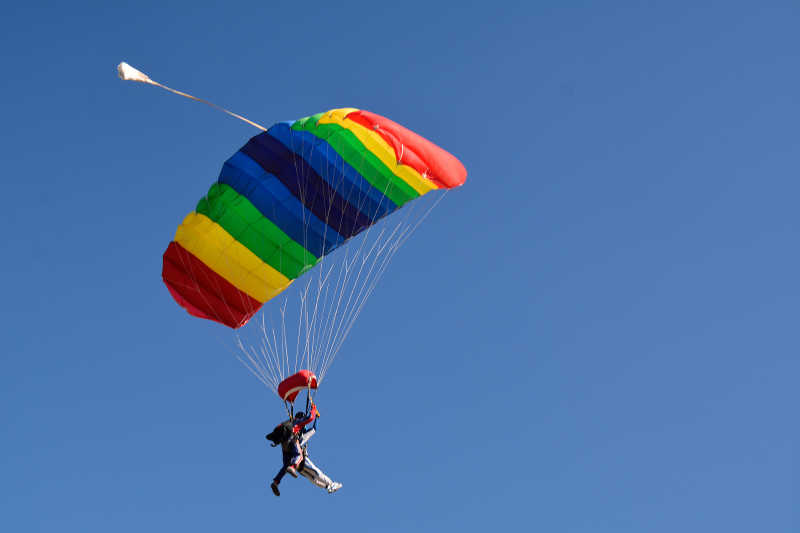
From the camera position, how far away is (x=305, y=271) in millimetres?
14625

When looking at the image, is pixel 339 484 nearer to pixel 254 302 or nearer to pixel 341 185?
pixel 254 302

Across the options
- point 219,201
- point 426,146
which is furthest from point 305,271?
point 426,146

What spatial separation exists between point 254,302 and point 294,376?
Answer: 1818 millimetres

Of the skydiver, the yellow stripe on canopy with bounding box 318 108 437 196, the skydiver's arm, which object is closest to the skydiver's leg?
the skydiver

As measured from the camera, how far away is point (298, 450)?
13.0 metres

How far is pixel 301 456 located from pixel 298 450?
4.0 inches

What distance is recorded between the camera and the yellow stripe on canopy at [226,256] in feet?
46.5

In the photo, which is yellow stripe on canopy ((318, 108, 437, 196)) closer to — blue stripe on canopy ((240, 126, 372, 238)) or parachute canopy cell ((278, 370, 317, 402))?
blue stripe on canopy ((240, 126, 372, 238))

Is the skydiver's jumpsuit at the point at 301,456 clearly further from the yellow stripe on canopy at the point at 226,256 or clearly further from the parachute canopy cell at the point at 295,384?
the yellow stripe on canopy at the point at 226,256

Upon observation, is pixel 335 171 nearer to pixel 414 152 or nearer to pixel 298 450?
pixel 414 152

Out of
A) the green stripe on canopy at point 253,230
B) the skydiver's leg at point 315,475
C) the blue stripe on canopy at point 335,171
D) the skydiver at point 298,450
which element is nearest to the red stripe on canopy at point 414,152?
the blue stripe on canopy at point 335,171

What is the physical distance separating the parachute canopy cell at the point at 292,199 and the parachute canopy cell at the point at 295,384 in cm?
176

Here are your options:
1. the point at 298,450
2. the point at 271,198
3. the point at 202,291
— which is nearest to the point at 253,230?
the point at 271,198

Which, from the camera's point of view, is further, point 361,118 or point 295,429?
point 361,118
